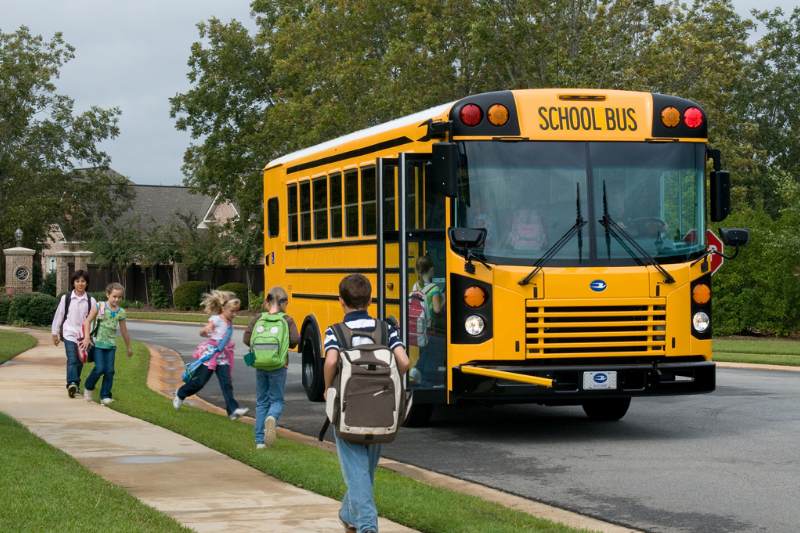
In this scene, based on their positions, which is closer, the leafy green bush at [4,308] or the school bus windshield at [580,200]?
the school bus windshield at [580,200]

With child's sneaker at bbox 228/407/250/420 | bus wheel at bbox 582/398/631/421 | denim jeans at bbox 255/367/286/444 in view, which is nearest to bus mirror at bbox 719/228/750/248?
bus wheel at bbox 582/398/631/421

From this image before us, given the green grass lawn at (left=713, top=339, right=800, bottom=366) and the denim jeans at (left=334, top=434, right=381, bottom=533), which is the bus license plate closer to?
the denim jeans at (left=334, top=434, right=381, bottom=533)

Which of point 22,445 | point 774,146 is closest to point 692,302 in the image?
point 22,445

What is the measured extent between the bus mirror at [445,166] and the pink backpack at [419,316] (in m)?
1.17

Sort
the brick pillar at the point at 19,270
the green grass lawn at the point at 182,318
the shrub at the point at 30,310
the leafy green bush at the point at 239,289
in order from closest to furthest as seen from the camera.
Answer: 1. the shrub at the point at 30,310
2. the green grass lawn at the point at 182,318
3. the brick pillar at the point at 19,270
4. the leafy green bush at the point at 239,289

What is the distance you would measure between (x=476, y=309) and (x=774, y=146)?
50254mm

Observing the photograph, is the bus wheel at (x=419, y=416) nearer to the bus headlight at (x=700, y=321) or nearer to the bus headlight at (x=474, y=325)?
the bus headlight at (x=474, y=325)

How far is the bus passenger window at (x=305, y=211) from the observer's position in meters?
14.1

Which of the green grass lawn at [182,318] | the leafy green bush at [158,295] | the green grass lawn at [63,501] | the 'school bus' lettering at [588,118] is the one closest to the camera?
the green grass lawn at [63,501]

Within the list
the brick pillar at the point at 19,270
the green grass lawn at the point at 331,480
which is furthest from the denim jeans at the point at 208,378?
the brick pillar at the point at 19,270

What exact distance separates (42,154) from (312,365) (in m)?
48.9

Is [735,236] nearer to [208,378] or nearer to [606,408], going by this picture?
[606,408]

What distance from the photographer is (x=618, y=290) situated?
9891 millimetres

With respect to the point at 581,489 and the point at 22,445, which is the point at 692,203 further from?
the point at 22,445
